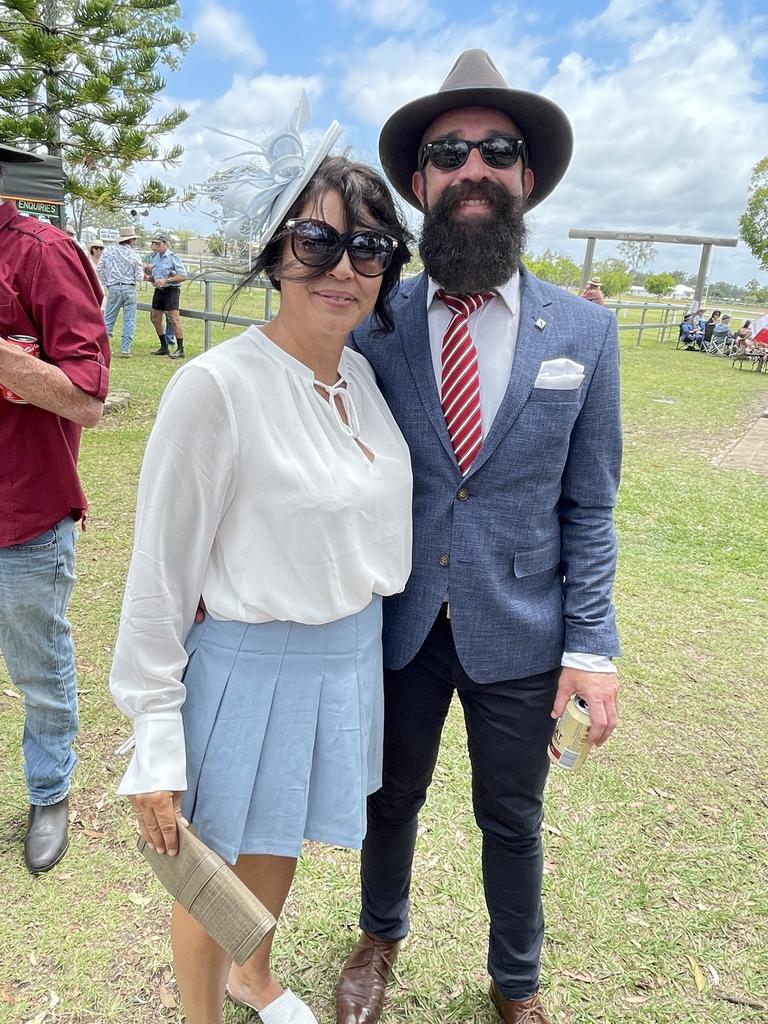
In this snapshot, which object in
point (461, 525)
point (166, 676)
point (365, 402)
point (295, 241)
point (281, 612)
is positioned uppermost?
point (295, 241)

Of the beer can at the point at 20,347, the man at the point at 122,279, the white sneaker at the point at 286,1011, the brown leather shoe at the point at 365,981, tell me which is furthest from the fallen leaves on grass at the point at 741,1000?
the man at the point at 122,279

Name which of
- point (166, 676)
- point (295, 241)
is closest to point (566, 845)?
point (166, 676)

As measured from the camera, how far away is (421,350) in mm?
1645

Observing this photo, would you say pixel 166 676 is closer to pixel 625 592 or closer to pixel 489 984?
pixel 489 984

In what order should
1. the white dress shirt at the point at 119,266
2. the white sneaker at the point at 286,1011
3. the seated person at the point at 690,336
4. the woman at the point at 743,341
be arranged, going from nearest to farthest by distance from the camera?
the white sneaker at the point at 286,1011, the white dress shirt at the point at 119,266, the woman at the point at 743,341, the seated person at the point at 690,336

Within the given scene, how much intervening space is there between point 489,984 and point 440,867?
1.39ft

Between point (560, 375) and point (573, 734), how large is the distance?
0.79 meters

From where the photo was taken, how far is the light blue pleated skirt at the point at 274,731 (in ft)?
4.64

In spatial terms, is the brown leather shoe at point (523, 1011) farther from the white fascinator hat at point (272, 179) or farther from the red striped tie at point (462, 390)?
the white fascinator hat at point (272, 179)

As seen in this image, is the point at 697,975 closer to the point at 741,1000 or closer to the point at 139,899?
the point at 741,1000

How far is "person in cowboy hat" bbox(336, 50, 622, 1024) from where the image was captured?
1582 mm

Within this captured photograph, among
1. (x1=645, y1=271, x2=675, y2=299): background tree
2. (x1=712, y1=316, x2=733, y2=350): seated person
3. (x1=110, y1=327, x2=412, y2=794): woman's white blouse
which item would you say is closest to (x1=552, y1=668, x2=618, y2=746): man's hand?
(x1=110, y1=327, x2=412, y2=794): woman's white blouse

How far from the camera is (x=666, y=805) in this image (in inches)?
109

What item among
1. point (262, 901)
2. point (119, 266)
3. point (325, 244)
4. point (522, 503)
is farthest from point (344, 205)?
point (119, 266)
